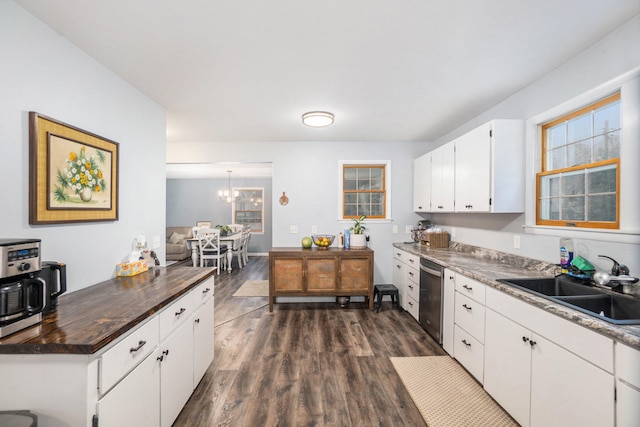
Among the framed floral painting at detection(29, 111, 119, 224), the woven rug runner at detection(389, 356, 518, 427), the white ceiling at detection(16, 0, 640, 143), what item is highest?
the white ceiling at detection(16, 0, 640, 143)

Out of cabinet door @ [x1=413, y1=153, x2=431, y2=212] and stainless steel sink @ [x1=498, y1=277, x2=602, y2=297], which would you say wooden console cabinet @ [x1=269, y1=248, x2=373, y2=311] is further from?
stainless steel sink @ [x1=498, y1=277, x2=602, y2=297]

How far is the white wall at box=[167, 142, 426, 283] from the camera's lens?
4.23m

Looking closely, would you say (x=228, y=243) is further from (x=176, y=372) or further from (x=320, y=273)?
(x=176, y=372)

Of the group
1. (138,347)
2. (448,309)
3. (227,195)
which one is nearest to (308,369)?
(448,309)

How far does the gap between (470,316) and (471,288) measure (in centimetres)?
23

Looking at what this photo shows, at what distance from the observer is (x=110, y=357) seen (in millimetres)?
1150

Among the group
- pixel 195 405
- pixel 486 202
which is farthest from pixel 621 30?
pixel 195 405

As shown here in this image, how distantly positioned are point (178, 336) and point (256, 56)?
196 cm

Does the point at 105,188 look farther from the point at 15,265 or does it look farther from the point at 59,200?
the point at 15,265

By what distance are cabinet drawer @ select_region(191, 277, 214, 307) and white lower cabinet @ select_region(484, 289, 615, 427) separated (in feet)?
7.06

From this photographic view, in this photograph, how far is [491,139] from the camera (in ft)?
8.13

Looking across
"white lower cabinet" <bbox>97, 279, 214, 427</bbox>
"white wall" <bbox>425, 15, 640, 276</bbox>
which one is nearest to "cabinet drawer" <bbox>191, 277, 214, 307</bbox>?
"white lower cabinet" <bbox>97, 279, 214, 427</bbox>

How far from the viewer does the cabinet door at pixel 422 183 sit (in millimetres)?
3746

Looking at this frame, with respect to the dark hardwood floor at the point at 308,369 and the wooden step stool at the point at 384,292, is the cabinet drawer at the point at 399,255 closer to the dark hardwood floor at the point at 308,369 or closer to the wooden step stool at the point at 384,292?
the wooden step stool at the point at 384,292
